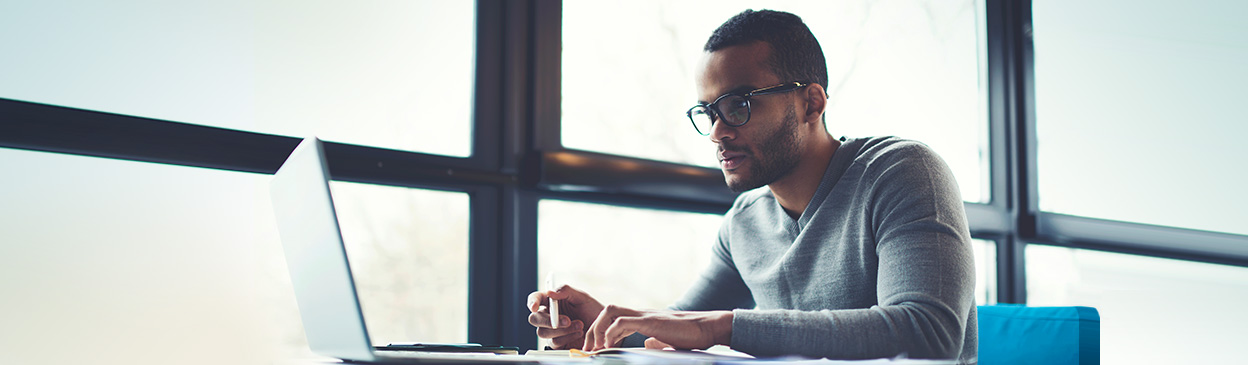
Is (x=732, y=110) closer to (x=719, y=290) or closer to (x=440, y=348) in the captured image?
(x=719, y=290)

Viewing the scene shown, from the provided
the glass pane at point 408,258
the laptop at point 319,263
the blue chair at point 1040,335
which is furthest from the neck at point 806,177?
the laptop at point 319,263

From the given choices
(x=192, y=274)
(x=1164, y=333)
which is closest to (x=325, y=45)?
(x=192, y=274)

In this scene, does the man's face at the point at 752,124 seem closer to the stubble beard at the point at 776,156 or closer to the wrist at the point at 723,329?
the stubble beard at the point at 776,156

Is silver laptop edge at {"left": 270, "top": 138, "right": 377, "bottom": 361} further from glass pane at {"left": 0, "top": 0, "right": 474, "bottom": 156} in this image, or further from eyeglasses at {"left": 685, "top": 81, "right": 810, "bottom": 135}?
eyeglasses at {"left": 685, "top": 81, "right": 810, "bottom": 135}

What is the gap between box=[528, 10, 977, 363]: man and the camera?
1.02 meters

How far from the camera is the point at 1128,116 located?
2.84 m

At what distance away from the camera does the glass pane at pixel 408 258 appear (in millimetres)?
1653

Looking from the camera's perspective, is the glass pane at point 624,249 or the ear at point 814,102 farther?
the glass pane at point 624,249

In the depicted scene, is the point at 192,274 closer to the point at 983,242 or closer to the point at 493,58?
the point at 493,58

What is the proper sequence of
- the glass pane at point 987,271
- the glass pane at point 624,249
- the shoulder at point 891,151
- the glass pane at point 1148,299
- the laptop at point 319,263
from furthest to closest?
the glass pane at point 1148,299, the glass pane at point 987,271, the glass pane at point 624,249, the shoulder at point 891,151, the laptop at point 319,263

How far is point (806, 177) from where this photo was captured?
1.52m

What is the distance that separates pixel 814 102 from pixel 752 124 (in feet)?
0.48

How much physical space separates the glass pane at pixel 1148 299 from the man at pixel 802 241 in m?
1.49

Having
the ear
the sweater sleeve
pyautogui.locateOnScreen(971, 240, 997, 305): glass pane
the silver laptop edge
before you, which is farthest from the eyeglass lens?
pyautogui.locateOnScreen(971, 240, 997, 305): glass pane
